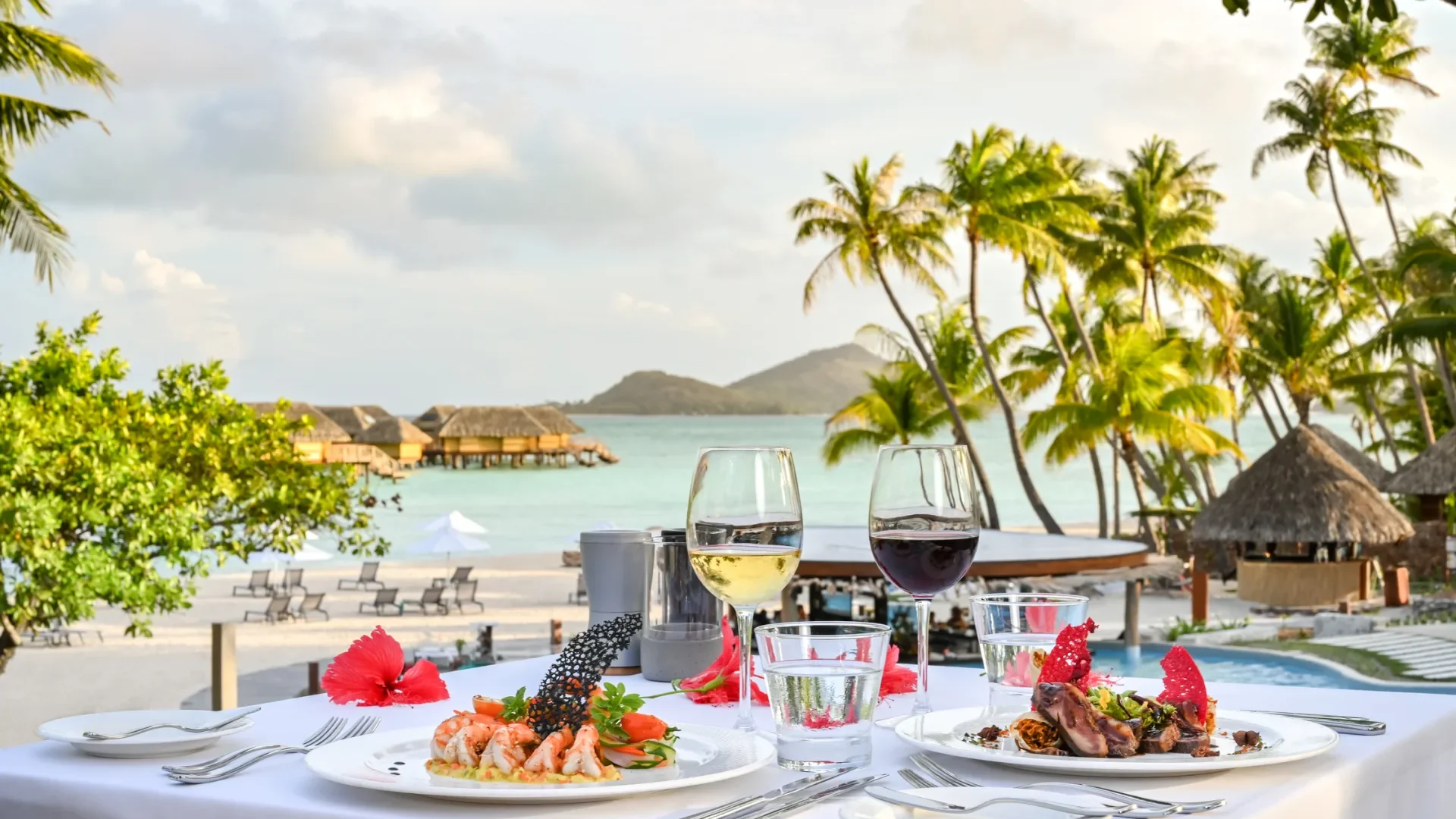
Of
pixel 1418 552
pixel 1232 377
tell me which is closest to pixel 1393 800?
pixel 1418 552

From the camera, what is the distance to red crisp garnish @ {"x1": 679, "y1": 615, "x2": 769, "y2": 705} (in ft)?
6.07

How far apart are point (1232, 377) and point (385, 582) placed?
911 inches

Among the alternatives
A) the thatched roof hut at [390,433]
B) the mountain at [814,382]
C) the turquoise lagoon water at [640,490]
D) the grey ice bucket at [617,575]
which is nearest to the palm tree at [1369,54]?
the turquoise lagoon water at [640,490]

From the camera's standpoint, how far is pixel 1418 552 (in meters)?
22.6

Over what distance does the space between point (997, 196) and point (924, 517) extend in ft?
82.4

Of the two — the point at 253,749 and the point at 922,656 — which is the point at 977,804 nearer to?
the point at 922,656

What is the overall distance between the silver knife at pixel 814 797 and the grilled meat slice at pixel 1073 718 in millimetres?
176

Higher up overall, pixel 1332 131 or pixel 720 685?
pixel 1332 131

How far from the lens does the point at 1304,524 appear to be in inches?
845

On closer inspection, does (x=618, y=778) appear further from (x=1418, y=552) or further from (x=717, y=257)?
(x=717, y=257)

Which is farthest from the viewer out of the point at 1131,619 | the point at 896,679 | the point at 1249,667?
the point at 1131,619

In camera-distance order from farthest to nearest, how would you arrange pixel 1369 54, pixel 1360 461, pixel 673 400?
pixel 673 400 → pixel 1369 54 → pixel 1360 461

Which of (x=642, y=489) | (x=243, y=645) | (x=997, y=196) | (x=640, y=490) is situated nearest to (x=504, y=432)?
(x=640, y=490)

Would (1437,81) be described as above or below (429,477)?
above
